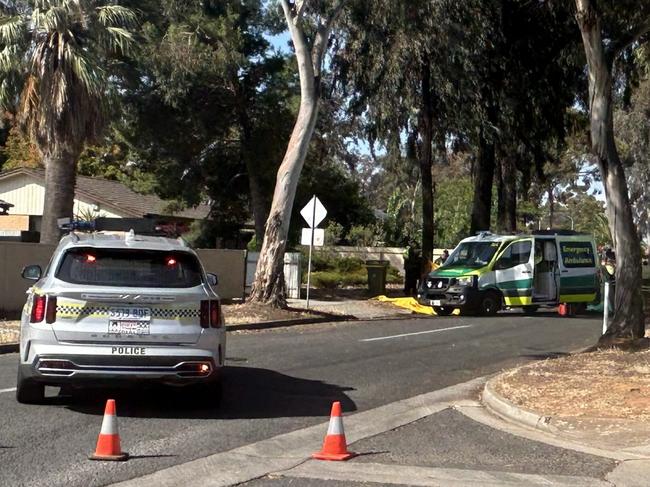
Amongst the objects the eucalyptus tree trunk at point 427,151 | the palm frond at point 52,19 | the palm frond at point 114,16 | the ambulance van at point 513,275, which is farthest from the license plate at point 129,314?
the eucalyptus tree trunk at point 427,151

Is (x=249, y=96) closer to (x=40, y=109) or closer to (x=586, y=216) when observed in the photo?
(x=40, y=109)

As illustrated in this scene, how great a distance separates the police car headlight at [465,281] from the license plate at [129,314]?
53.8 feet

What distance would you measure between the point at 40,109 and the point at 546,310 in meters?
16.3

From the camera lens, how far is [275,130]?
99.7 ft

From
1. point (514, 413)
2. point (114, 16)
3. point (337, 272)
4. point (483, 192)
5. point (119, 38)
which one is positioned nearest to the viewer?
point (514, 413)

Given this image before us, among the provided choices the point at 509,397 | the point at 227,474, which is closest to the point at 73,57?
the point at 509,397

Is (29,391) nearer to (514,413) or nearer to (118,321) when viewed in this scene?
(118,321)

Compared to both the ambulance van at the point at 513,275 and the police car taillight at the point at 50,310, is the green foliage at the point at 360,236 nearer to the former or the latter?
the ambulance van at the point at 513,275

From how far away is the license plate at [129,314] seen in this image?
27.6 feet

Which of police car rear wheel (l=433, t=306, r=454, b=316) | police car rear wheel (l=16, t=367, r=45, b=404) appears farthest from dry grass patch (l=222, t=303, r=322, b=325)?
police car rear wheel (l=16, t=367, r=45, b=404)

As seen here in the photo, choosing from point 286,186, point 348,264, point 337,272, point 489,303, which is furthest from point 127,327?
point 348,264

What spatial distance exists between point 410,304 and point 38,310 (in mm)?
19857

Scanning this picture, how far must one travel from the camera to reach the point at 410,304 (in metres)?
27.5

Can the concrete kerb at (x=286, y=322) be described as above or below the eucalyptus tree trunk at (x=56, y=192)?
below
